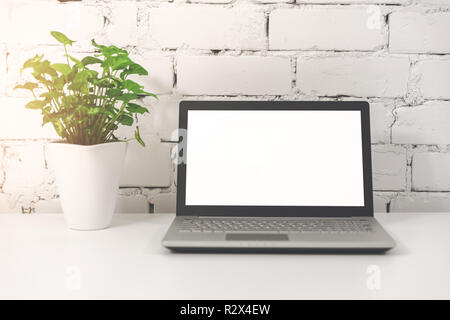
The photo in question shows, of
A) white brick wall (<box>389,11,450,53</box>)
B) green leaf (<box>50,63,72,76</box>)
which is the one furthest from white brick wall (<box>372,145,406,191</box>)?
green leaf (<box>50,63,72,76</box>)

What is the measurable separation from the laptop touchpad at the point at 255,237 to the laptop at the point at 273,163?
8cm

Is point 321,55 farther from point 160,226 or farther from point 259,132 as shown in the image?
point 160,226

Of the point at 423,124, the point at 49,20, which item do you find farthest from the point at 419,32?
the point at 49,20

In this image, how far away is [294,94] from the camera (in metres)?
1.22

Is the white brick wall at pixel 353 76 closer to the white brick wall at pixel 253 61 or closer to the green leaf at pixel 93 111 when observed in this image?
the white brick wall at pixel 253 61

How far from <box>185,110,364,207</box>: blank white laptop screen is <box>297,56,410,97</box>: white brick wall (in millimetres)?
154

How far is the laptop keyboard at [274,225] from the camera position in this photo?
938 mm

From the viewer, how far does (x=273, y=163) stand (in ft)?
3.52

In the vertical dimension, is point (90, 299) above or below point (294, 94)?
below

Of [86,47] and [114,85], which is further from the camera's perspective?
[86,47]

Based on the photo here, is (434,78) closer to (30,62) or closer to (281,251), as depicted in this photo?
(281,251)

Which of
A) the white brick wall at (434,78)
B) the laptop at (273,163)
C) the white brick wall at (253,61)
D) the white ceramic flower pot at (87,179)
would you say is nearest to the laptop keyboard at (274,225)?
the laptop at (273,163)

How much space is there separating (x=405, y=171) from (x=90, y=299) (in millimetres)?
859

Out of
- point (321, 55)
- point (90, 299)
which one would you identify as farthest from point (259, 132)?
point (90, 299)
